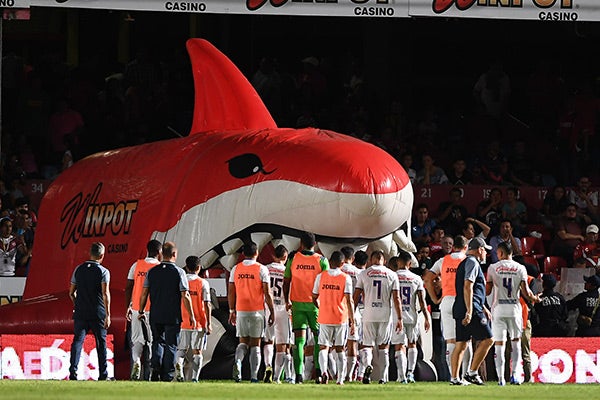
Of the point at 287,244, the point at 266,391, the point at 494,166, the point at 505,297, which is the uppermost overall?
the point at 494,166

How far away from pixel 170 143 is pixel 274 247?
2.06 m

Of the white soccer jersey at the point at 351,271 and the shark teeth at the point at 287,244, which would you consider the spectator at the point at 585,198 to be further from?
the white soccer jersey at the point at 351,271

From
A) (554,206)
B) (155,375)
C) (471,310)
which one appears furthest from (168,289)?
(554,206)

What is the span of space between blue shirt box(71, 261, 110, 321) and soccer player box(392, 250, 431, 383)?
3.35 metres

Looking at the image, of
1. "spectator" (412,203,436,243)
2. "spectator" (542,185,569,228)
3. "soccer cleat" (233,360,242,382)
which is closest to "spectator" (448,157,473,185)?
"spectator" (542,185,569,228)

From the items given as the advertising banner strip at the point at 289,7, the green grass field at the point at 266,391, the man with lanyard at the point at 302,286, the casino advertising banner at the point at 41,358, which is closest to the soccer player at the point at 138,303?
the casino advertising banner at the point at 41,358

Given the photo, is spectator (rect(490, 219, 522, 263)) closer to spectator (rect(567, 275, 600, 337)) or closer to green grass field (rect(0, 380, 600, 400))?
spectator (rect(567, 275, 600, 337))

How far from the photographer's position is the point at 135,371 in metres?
17.3

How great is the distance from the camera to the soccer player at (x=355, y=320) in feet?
57.2

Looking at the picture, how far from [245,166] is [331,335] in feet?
6.80

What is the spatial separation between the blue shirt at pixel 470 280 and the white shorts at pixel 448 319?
0.73m

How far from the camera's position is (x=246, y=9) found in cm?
1720

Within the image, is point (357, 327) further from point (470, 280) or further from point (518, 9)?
point (518, 9)

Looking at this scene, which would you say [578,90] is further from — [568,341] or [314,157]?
[314,157]
